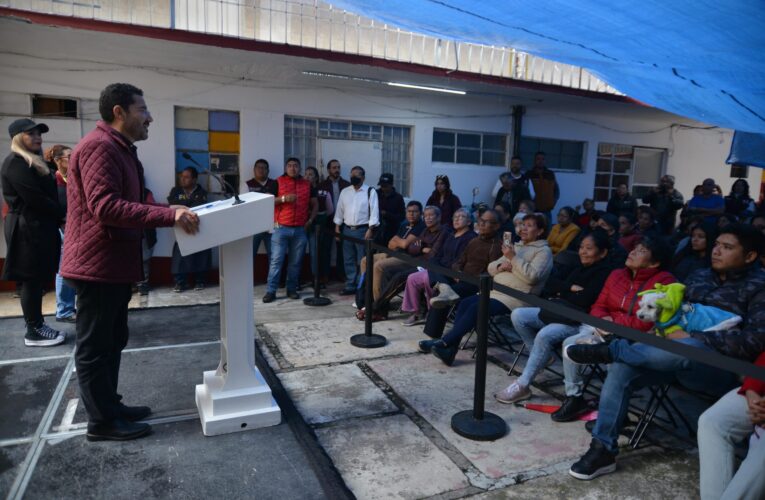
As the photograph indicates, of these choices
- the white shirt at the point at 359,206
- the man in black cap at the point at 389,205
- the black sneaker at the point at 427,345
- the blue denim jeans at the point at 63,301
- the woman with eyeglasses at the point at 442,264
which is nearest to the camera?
the black sneaker at the point at 427,345

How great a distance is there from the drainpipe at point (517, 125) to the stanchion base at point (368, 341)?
5.51 m

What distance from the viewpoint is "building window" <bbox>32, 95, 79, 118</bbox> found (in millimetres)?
6418

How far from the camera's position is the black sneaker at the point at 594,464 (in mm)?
2795

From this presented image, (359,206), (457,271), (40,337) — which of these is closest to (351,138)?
(359,206)

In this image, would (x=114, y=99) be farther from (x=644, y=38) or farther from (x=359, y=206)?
(x=359, y=206)

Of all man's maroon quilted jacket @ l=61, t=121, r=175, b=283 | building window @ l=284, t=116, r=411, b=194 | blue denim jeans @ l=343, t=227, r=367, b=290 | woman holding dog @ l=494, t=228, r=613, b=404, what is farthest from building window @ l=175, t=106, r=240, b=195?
woman holding dog @ l=494, t=228, r=613, b=404

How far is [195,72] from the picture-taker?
697cm

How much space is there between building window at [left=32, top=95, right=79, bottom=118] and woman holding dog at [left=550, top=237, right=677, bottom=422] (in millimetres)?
6482

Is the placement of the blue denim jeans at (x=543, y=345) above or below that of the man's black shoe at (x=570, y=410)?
above

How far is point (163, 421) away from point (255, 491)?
1.02 meters

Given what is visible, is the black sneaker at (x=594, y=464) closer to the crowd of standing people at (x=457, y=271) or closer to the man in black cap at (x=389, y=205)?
the crowd of standing people at (x=457, y=271)

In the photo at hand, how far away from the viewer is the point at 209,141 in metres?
7.25

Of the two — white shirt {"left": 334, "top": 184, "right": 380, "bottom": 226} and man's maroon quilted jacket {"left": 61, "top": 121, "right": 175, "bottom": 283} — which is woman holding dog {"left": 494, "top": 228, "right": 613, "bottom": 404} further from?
white shirt {"left": 334, "top": 184, "right": 380, "bottom": 226}

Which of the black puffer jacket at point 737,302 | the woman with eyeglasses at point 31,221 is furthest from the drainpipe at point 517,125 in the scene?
the woman with eyeglasses at point 31,221
